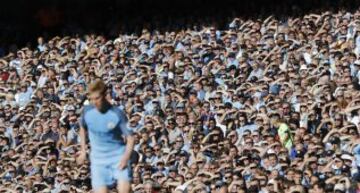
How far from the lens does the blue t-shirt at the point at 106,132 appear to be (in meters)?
13.0

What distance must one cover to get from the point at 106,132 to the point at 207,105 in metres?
6.68

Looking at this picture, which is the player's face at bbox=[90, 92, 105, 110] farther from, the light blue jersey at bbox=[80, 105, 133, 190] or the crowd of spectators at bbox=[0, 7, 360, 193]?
the crowd of spectators at bbox=[0, 7, 360, 193]

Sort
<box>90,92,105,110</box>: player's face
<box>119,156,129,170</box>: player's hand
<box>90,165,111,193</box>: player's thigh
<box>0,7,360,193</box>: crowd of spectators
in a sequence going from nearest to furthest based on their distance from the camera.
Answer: <box>90,92,105,110</box>: player's face → <box>119,156,129,170</box>: player's hand → <box>90,165,111,193</box>: player's thigh → <box>0,7,360,193</box>: crowd of spectators

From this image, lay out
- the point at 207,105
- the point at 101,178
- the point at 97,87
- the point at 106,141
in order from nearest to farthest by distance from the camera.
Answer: the point at 97,87
the point at 106,141
the point at 101,178
the point at 207,105

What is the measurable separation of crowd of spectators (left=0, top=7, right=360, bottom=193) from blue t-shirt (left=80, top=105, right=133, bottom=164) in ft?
11.2

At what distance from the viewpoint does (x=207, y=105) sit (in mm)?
19625

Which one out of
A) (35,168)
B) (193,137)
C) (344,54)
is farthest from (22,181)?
(344,54)

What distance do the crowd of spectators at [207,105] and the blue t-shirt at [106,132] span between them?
135 inches

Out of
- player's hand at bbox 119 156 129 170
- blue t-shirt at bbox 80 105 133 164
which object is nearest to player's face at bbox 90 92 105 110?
blue t-shirt at bbox 80 105 133 164

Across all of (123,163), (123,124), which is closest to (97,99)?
(123,124)

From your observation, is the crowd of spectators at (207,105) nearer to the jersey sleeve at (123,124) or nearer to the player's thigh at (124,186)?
the player's thigh at (124,186)

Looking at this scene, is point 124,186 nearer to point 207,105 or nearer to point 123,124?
point 123,124

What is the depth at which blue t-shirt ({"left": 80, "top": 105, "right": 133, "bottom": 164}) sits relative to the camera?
13.0 metres

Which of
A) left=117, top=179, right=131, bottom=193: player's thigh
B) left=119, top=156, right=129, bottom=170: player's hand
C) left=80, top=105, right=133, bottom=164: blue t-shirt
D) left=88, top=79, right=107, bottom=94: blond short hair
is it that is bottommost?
left=117, top=179, right=131, bottom=193: player's thigh
